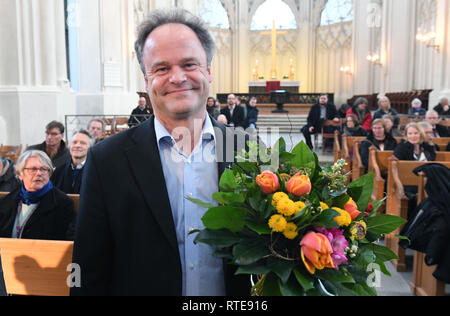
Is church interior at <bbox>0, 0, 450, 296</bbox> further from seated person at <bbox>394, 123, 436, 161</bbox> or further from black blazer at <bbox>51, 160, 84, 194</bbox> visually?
black blazer at <bbox>51, 160, 84, 194</bbox>

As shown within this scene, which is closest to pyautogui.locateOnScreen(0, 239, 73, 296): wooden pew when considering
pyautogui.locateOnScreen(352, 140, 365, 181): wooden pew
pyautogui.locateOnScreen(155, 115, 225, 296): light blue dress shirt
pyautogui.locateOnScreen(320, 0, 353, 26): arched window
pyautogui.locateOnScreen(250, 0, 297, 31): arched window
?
pyautogui.locateOnScreen(155, 115, 225, 296): light blue dress shirt

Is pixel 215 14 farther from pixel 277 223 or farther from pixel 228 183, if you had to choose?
pixel 277 223

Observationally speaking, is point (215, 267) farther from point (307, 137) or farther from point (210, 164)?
point (307, 137)

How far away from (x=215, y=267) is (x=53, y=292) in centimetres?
118

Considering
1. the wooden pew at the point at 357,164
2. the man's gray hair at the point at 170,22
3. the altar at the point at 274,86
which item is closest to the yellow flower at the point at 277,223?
the man's gray hair at the point at 170,22

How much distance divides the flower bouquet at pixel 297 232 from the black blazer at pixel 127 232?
0.67ft

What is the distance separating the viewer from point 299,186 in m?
1.07

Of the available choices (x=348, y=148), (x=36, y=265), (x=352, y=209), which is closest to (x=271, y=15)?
(x=348, y=148)

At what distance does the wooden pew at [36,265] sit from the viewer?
211cm

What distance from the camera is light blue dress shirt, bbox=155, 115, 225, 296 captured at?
52.5 inches

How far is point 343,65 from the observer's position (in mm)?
25078
